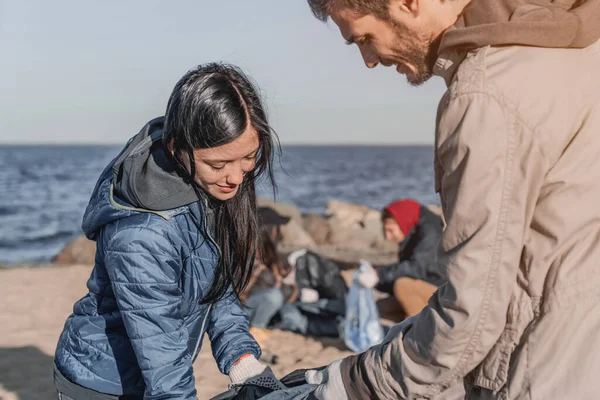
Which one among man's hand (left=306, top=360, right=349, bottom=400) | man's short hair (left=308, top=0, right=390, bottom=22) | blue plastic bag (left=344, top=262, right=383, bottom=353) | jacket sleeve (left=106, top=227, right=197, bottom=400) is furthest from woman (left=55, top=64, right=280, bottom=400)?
blue plastic bag (left=344, top=262, right=383, bottom=353)

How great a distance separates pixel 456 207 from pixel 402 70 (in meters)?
0.51

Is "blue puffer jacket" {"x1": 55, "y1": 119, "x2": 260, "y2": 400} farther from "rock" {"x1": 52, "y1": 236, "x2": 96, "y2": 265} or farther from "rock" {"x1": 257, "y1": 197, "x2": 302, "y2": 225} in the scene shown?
"rock" {"x1": 257, "y1": 197, "x2": 302, "y2": 225}

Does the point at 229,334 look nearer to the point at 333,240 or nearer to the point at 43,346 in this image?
the point at 43,346

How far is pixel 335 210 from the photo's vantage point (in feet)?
70.5

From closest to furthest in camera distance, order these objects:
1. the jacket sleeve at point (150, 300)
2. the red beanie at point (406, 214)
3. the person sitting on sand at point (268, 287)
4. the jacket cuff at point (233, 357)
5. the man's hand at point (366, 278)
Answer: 1. the jacket sleeve at point (150, 300)
2. the jacket cuff at point (233, 357)
3. the man's hand at point (366, 278)
4. the person sitting on sand at point (268, 287)
5. the red beanie at point (406, 214)

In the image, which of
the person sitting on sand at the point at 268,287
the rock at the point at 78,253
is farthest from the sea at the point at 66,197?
the person sitting on sand at the point at 268,287

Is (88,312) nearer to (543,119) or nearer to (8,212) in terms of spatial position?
(543,119)

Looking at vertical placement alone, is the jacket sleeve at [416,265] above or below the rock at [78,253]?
above

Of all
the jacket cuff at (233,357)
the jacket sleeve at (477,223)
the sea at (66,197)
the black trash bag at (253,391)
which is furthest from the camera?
the sea at (66,197)

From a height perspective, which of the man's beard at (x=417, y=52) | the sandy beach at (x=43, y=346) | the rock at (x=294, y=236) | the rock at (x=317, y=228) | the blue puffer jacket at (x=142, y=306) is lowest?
the rock at (x=317, y=228)

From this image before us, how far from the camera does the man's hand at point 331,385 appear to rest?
6.95 feet

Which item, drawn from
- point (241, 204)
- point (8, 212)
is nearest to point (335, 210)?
point (8, 212)

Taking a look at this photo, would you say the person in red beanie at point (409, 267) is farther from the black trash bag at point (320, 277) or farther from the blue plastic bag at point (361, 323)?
the black trash bag at point (320, 277)

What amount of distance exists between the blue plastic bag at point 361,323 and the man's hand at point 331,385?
3990mm
